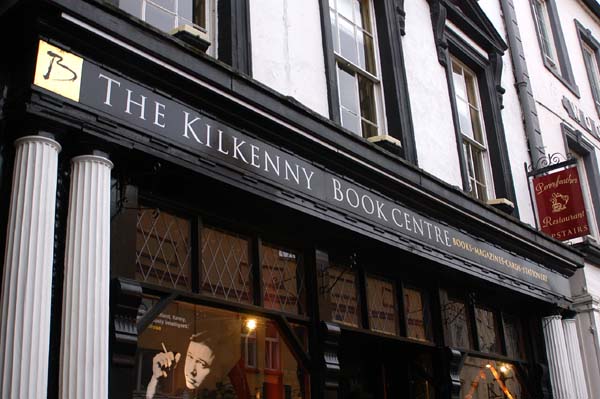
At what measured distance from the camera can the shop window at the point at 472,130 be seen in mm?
11766

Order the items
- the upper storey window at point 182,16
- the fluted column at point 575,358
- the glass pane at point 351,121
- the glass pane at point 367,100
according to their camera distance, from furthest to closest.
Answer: the fluted column at point 575,358, the glass pane at point 367,100, the glass pane at point 351,121, the upper storey window at point 182,16

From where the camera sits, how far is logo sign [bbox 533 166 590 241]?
1221 cm

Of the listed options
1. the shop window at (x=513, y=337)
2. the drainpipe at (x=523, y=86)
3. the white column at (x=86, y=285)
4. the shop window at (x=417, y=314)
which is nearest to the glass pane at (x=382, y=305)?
the shop window at (x=417, y=314)

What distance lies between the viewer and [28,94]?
527 centimetres

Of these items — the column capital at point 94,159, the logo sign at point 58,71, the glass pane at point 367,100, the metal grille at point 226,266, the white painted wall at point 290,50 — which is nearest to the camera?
the logo sign at point 58,71

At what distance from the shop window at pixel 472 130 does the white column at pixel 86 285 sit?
7.09m

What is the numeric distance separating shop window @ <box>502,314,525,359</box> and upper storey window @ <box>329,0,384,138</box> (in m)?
3.77

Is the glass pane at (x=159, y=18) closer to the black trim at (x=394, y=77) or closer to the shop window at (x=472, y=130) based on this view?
the black trim at (x=394, y=77)

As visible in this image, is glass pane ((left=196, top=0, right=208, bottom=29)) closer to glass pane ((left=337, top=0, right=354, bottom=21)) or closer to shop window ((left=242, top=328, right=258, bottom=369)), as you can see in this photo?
glass pane ((left=337, top=0, right=354, bottom=21))

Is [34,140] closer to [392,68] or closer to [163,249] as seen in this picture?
[163,249]

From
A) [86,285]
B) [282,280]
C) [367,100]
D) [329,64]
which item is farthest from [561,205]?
[86,285]

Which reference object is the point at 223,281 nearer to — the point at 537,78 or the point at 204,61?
the point at 204,61

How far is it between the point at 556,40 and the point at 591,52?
7.86ft

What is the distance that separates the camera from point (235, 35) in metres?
7.63
